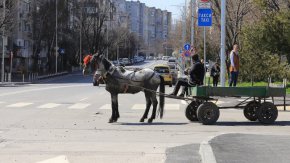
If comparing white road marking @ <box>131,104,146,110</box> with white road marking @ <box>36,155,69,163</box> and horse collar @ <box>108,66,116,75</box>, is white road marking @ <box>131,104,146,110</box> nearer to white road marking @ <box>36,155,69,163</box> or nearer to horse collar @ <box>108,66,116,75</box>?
horse collar @ <box>108,66,116,75</box>

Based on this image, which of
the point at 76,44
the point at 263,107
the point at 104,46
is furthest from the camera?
the point at 104,46

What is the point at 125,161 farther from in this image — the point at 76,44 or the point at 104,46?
the point at 104,46

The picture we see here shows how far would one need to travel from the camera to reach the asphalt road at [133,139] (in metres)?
10.8

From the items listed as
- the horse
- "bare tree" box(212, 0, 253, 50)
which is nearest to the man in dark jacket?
the horse

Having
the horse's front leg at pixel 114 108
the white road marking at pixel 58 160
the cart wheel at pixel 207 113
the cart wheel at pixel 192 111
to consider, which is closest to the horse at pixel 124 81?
the horse's front leg at pixel 114 108

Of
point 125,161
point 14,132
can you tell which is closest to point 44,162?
point 125,161

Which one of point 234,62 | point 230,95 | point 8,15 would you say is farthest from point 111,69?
point 8,15

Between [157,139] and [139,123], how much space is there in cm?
391

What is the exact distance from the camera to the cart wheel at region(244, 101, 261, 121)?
58.0 feet

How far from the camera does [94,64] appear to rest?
17.8 m

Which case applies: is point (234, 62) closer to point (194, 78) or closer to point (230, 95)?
point (194, 78)

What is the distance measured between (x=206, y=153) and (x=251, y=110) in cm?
752

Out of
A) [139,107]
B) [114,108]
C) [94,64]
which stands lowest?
[139,107]

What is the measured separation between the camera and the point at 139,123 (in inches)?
685
